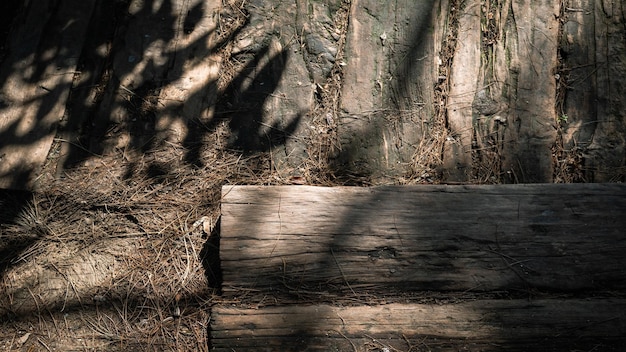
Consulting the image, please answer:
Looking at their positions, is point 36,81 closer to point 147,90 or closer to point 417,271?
point 147,90

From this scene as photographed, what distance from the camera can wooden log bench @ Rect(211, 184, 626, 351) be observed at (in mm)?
2512

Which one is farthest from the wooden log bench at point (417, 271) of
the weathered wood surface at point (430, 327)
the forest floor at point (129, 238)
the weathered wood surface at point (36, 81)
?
the weathered wood surface at point (36, 81)

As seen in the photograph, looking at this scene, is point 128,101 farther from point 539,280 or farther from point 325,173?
point 539,280

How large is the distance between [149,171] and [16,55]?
4.01 feet

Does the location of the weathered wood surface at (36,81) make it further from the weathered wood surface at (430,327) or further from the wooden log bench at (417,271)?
the weathered wood surface at (430,327)

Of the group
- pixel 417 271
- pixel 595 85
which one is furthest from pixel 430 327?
pixel 595 85

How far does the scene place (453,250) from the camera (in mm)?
2619

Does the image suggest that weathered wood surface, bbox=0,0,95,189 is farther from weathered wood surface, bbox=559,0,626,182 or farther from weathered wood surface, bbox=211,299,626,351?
weathered wood surface, bbox=559,0,626,182

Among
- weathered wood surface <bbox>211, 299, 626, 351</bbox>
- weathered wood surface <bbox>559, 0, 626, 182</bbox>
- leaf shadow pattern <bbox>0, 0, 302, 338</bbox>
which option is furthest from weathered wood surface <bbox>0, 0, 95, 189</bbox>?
weathered wood surface <bbox>559, 0, 626, 182</bbox>

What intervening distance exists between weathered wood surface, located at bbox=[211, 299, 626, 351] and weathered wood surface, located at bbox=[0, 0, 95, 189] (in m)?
1.53

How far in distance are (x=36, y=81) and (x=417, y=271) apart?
8.27 feet

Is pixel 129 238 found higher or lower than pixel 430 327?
higher

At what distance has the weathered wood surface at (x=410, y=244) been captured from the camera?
2.60 m

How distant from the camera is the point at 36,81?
338 centimetres
